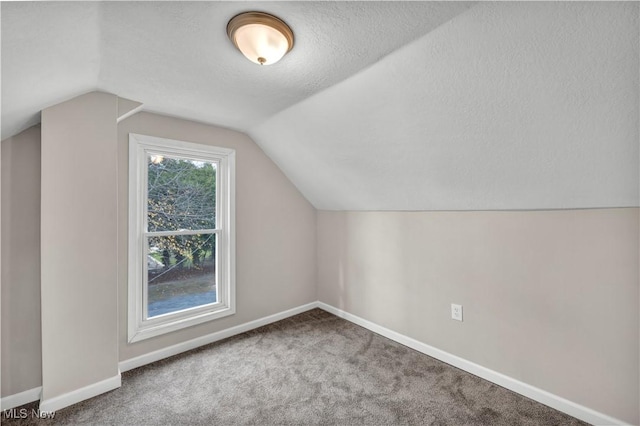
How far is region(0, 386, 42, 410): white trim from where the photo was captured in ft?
6.21

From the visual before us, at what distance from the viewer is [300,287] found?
3572 mm

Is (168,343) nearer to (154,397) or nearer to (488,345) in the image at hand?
(154,397)

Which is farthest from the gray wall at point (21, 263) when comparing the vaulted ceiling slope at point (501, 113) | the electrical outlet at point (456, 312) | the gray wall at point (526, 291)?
the electrical outlet at point (456, 312)

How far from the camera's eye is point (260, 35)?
1339 millimetres

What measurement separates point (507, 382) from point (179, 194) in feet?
9.93

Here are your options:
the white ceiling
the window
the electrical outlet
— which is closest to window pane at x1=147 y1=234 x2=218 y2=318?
the window

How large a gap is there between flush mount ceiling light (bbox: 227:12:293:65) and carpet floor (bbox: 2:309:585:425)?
210cm

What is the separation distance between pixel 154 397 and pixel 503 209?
2787 millimetres

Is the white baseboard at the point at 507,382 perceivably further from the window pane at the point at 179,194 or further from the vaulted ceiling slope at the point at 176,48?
the vaulted ceiling slope at the point at 176,48

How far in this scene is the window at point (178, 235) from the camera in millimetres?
2424

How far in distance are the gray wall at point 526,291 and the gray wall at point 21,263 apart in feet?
8.92

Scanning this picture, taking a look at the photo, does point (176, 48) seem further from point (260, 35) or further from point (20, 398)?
point (20, 398)

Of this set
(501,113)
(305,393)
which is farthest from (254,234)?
(501,113)

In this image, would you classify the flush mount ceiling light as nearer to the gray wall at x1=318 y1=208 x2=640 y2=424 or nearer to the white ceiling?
the white ceiling
